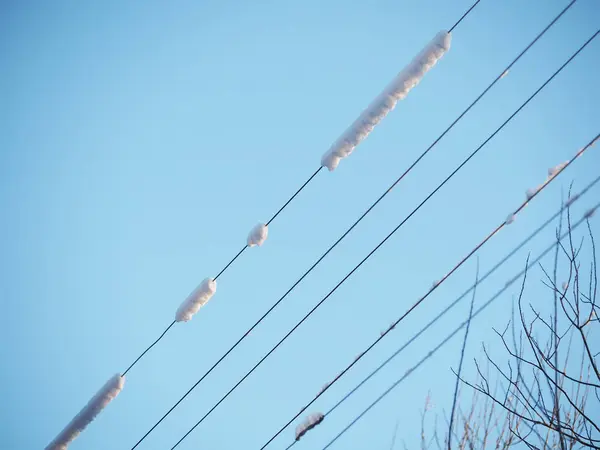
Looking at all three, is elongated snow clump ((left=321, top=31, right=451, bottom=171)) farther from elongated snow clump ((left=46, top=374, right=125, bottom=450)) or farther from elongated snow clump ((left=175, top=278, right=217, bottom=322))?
elongated snow clump ((left=46, top=374, right=125, bottom=450))

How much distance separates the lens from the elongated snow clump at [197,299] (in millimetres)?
2850

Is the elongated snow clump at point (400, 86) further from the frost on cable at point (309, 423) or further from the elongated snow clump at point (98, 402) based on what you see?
the elongated snow clump at point (98, 402)

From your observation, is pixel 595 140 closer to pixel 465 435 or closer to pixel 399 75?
pixel 399 75

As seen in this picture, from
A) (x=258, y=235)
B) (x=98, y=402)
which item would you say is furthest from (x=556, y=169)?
(x=98, y=402)

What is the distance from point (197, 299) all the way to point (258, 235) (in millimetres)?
577

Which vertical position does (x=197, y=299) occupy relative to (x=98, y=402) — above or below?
above

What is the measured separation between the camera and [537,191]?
243 cm

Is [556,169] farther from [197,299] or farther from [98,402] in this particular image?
[98,402]

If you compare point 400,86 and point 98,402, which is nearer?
point 400,86

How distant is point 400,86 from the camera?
2.46 m

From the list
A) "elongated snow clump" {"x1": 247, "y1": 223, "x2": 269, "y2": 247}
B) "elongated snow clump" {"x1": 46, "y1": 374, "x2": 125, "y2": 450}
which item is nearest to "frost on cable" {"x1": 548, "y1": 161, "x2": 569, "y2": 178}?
"elongated snow clump" {"x1": 247, "y1": 223, "x2": 269, "y2": 247}

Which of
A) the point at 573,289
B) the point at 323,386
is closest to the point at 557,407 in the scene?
the point at 573,289

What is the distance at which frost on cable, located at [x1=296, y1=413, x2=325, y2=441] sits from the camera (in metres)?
2.55

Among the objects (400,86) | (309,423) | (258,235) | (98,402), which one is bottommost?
(309,423)
